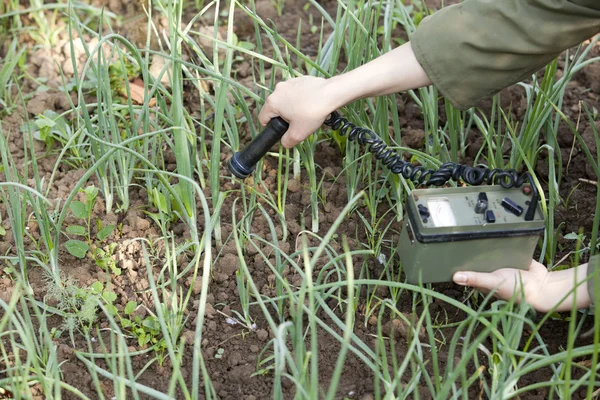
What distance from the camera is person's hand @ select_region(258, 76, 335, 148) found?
162cm

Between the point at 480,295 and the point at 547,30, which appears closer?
the point at 547,30

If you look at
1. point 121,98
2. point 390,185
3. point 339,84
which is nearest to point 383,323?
point 390,185

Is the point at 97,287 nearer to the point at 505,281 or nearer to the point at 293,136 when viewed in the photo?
the point at 293,136

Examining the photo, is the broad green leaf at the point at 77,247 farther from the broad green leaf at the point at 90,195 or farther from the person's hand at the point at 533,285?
the person's hand at the point at 533,285

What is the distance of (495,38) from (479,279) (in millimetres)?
517

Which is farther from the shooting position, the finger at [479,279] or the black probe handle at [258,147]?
the black probe handle at [258,147]

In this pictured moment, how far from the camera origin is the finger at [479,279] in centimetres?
152

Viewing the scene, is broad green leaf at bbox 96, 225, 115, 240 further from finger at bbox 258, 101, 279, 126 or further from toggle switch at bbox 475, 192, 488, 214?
toggle switch at bbox 475, 192, 488, 214

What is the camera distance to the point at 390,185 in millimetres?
2010

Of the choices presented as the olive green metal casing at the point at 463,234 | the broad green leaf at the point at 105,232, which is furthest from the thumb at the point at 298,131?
the broad green leaf at the point at 105,232

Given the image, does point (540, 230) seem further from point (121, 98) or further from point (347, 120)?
point (121, 98)

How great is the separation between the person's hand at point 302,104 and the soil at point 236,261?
1.06ft

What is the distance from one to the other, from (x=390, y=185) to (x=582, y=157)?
613mm

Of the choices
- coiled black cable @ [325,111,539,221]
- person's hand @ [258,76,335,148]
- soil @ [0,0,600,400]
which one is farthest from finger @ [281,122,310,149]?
soil @ [0,0,600,400]
